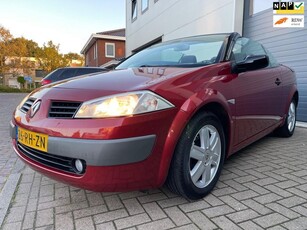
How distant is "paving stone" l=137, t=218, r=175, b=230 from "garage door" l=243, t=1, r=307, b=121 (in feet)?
16.5

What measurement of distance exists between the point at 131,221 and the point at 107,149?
62 cm

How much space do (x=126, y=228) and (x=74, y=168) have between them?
0.55 meters

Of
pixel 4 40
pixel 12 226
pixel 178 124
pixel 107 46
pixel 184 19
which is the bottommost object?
pixel 12 226

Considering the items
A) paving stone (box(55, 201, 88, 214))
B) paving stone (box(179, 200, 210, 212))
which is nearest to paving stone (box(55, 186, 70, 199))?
paving stone (box(55, 201, 88, 214))

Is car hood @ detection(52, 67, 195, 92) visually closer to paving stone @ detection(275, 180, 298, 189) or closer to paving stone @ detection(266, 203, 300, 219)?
paving stone @ detection(266, 203, 300, 219)

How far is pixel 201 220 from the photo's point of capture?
6.29 feet

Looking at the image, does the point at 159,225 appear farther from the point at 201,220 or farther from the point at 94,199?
the point at 94,199

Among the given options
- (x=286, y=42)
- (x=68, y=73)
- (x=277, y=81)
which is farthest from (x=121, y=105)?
(x=68, y=73)

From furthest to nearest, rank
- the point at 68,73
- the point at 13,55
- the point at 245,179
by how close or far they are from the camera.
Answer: the point at 13,55
the point at 68,73
the point at 245,179

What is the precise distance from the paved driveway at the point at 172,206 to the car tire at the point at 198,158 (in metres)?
0.14

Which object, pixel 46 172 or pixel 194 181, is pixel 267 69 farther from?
pixel 46 172

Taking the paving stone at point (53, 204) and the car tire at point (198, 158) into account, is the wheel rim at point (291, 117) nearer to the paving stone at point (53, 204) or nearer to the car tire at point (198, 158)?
the car tire at point (198, 158)

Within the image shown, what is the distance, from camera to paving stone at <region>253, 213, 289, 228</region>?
73.1 inches

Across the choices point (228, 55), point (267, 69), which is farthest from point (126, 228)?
point (267, 69)
